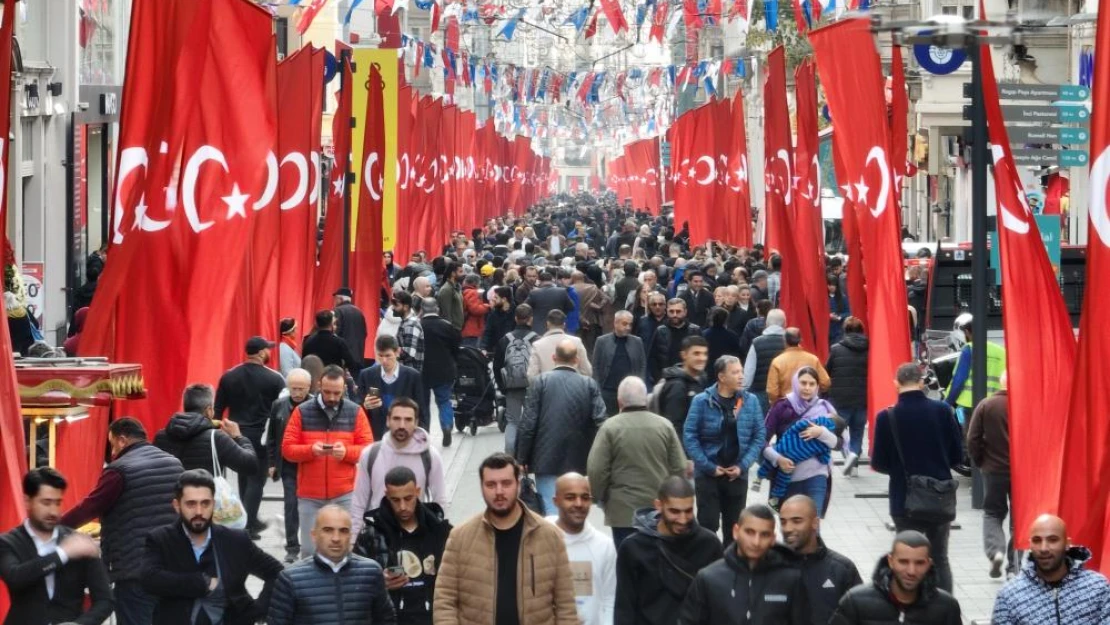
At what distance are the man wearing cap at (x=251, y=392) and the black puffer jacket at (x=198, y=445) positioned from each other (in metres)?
2.45

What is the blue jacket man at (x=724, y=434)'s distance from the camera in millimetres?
12344

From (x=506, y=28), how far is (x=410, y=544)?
30497mm

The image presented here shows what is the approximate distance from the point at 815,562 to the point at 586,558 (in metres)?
0.95

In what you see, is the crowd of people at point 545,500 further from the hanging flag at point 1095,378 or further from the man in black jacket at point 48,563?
the hanging flag at point 1095,378

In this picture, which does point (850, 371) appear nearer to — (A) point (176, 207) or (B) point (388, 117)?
(A) point (176, 207)

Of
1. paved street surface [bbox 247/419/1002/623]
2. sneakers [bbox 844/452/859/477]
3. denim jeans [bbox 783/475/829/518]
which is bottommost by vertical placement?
paved street surface [bbox 247/419/1002/623]

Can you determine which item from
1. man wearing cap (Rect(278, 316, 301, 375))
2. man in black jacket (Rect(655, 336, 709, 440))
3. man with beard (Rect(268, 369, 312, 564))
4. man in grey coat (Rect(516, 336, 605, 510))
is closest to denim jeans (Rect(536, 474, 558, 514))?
man in grey coat (Rect(516, 336, 605, 510))

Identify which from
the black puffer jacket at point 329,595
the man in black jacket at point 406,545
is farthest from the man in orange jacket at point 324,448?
the black puffer jacket at point 329,595

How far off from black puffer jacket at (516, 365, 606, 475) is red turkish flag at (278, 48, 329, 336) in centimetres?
485

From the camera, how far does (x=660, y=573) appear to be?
8648 mm

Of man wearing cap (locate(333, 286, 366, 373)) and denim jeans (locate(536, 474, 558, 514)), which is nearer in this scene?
denim jeans (locate(536, 474, 558, 514))

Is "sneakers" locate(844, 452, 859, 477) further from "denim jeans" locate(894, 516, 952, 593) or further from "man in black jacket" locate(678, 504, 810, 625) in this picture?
"man in black jacket" locate(678, 504, 810, 625)

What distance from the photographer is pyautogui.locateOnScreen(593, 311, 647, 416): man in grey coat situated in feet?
53.5

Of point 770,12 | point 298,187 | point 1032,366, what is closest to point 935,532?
point 1032,366
